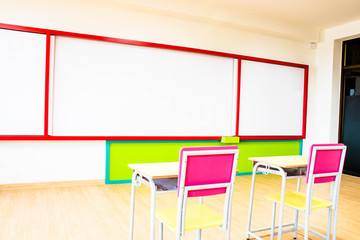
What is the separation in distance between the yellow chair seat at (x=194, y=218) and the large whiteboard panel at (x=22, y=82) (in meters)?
2.71

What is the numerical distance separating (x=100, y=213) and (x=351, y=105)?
500 centimetres

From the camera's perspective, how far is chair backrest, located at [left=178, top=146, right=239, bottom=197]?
1641mm

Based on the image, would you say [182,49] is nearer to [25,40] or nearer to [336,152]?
[25,40]

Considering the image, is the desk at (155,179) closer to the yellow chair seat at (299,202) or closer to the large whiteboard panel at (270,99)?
the yellow chair seat at (299,202)

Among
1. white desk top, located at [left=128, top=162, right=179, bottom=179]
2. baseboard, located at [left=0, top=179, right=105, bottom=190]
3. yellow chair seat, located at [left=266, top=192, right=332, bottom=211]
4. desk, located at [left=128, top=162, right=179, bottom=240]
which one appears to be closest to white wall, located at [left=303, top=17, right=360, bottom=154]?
yellow chair seat, located at [left=266, top=192, right=332, bottom=211]

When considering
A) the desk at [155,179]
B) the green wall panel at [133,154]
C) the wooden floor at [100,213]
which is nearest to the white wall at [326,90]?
the wooden floor at [100,213]

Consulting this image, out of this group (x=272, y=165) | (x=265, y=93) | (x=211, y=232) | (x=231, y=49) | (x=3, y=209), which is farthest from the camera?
(x=265, y=93)

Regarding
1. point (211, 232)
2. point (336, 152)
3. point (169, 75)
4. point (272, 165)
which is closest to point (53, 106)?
point (169, 75)

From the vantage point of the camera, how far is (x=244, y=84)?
5.31 metres

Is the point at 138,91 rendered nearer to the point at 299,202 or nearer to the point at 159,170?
the point at 159,170

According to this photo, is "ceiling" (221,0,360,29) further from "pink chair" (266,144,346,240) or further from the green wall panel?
"pink chair" (266,144,346,240)

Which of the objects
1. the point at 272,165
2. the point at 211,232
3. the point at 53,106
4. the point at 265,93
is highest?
the point at 265,93

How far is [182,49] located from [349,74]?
3.40 meters

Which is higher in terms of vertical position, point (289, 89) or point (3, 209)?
point (289, 89)
